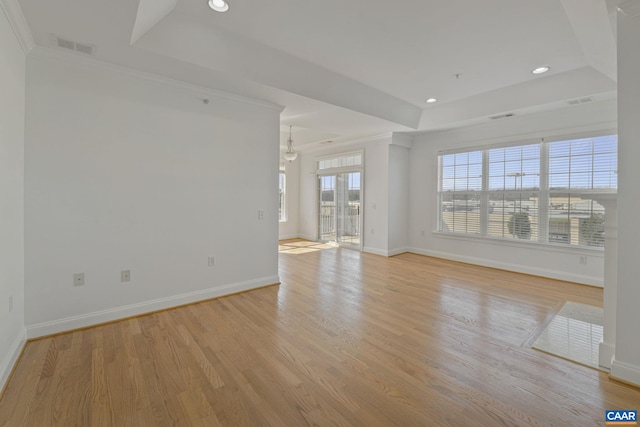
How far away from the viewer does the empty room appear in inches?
74.0

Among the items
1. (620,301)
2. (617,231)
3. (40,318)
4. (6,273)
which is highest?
(617,231)

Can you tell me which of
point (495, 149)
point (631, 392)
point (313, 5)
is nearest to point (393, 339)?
point (631, 392)

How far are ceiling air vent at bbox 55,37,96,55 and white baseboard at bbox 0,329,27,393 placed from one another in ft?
8.00

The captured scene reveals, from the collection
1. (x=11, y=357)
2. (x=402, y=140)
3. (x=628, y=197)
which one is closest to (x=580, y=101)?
(x=628, y=197)

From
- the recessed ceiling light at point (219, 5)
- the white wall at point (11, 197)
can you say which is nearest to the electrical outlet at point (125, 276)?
the white wall at point (11, 197)

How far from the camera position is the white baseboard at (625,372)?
6.24 ft

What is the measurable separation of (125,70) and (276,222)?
240 cm

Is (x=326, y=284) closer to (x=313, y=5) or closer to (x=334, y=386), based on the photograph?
(x=334, y=386)

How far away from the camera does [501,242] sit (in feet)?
16.5

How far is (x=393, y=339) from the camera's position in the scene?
253 cm

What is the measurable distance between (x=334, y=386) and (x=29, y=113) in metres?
3.34

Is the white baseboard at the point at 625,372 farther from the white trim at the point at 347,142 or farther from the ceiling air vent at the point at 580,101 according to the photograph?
the white trim at the point at 347,142

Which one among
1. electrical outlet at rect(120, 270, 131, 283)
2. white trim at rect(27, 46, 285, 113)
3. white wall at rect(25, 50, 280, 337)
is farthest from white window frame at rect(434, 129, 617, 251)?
electrical outlet at rect(120, 270, 131, 283)

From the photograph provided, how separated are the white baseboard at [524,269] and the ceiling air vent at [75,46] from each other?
20.1 ft
